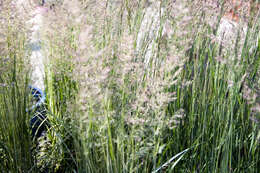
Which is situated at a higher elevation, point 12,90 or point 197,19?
point 197,19

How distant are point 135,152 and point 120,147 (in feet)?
0.20

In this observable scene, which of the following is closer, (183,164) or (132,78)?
(132,78)

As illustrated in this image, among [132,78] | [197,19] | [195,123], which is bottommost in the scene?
[195,123]

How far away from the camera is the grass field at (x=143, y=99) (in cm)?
92

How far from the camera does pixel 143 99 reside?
2.89ft

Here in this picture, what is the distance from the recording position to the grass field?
3.02ft

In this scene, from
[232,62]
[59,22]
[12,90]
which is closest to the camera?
[232,62]

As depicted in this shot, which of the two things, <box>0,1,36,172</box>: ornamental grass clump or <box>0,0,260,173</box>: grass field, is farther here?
<box>0,1,36,172</box>: ornamental grass clump

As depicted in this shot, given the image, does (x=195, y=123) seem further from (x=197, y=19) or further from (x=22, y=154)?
(x=22, y=154)

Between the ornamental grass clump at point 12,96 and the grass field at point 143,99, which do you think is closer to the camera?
the grass field at point 143,99

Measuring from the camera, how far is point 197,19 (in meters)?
1.33

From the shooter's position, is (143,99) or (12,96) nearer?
(143,99)

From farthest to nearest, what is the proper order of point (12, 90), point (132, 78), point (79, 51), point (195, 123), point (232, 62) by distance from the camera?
point (195, 123), point (12, 90), point (132, 78), point (232, 62), point (79, 51)

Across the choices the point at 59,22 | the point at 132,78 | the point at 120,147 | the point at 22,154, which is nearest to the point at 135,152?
the point at 120,147
